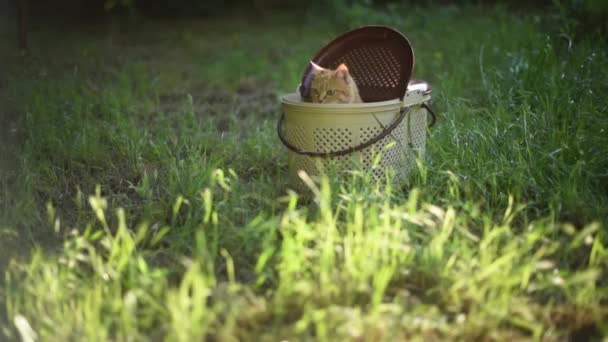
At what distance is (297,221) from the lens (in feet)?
6.04

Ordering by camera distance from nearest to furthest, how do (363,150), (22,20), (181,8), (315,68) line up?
(363,150), (315,68), (22,20), (181,8)

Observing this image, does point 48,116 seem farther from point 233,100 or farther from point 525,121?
point 525,121

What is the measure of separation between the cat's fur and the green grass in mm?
400

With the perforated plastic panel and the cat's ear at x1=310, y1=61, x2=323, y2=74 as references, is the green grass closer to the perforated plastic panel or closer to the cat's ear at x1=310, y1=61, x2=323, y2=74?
the perforated plastic panel

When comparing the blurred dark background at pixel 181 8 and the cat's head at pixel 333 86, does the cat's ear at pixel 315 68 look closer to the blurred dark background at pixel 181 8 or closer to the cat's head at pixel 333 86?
the cat's head at pixel 333 86

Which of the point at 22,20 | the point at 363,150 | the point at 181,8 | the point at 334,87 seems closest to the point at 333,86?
the point at 334,87

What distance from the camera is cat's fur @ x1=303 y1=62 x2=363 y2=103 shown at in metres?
2.51

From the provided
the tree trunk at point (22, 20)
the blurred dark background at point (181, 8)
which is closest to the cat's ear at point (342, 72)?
the tree trunk at point (22, 20)

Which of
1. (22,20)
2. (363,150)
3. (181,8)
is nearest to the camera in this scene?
(363,150)

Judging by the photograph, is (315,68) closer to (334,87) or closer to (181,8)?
(334,87)

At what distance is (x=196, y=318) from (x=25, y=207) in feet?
3.65

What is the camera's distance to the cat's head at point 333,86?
2.51m

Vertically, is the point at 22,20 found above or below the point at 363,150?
above

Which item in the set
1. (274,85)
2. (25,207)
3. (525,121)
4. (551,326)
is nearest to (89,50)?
(274,85)
